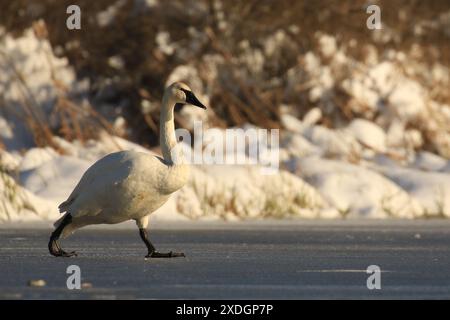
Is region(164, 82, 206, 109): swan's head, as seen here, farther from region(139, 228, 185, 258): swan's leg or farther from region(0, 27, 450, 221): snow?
region(0, 27, 450, 221): snow

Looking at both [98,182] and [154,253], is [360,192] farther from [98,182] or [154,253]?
[98,182]

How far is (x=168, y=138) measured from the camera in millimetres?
12883

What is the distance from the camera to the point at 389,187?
19.5 meters

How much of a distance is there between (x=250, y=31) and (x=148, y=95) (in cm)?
210

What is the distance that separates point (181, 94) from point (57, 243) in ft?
5.70

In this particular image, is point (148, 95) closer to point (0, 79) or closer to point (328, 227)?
point (0, 79)

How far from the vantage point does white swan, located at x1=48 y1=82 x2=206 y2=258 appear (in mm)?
12070

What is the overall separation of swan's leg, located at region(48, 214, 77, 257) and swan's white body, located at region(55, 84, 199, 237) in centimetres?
10

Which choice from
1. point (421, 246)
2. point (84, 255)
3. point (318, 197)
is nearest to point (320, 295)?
point (84, 255)

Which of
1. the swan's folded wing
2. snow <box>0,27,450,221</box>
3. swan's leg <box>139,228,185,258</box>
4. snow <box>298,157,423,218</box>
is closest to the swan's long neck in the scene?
the swan's folded wing

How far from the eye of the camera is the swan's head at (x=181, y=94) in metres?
13.2

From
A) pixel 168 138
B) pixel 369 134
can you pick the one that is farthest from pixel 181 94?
pixel 369 134

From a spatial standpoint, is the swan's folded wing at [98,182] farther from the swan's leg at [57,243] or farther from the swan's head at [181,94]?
the swan's head at [181,94]

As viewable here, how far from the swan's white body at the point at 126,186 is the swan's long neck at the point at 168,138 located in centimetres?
1
